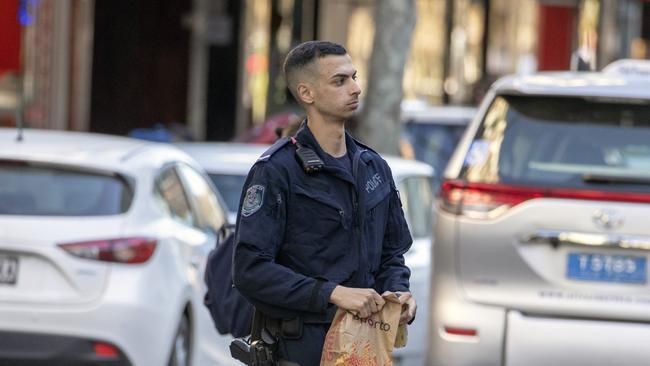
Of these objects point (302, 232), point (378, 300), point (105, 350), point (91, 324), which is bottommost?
point (105, 350)

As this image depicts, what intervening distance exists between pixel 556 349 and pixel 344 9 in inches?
1081

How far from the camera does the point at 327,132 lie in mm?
5395

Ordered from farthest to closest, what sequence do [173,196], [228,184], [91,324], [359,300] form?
1. [228,184]
2. [173,196]
3. [91,324]
4. [359,300]

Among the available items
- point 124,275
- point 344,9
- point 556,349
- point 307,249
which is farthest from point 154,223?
point 344,9

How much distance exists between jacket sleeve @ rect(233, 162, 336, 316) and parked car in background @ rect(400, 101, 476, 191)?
12116mm

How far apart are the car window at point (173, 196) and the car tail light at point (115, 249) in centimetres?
60

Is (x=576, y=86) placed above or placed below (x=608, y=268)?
above

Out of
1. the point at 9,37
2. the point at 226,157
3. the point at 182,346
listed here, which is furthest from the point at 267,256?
the point at 9,37

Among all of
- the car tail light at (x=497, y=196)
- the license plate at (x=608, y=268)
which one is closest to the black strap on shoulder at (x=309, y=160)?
the car tail light at (x=497, y=196)

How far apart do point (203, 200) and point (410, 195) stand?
220 centimetres

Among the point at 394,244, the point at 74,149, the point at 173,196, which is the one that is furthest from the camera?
the point at 173,196

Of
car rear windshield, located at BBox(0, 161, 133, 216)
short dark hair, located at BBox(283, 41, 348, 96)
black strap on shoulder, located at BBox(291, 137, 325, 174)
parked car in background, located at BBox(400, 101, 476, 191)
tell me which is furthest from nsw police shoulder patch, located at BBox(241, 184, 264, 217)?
parked car in background, located at BBox(400, 101, 476, 191)

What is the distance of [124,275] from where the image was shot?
8523 millimetres

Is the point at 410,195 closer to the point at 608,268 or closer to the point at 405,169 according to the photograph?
the point at 405,169
